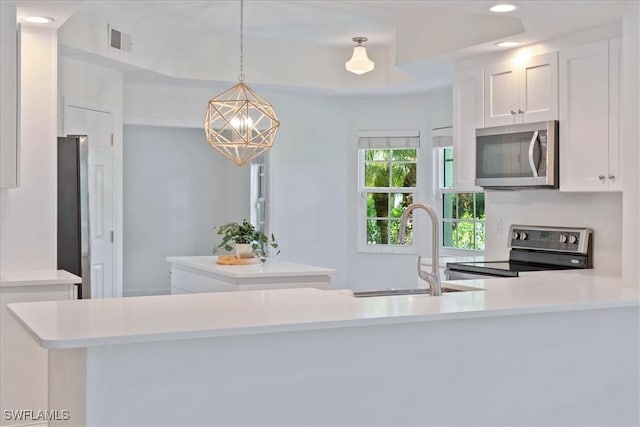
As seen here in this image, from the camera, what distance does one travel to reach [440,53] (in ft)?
16.6

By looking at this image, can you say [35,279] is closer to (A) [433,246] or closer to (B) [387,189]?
(A) [433,246]

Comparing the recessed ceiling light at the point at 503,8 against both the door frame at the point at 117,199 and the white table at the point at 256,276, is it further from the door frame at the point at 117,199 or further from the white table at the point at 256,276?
the door frame at the point at 117,199

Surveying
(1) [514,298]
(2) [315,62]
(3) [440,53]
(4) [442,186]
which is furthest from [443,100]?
(1) [514,298]

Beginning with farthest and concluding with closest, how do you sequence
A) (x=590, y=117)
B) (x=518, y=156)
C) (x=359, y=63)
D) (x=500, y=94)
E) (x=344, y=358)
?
(x=359, y=63) → (x=500, y=94) → (x=518, y=156) → (x=590, y=117) → (x=344, y=358)

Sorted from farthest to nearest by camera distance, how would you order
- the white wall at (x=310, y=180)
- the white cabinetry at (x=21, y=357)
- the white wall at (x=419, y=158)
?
the white wall at (x=310, y=180) → the white wall at (x=419, y=158) → the white cabinetry at (x=21, y=357)

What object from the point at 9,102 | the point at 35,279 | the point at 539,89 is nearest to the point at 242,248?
the point at 35,279

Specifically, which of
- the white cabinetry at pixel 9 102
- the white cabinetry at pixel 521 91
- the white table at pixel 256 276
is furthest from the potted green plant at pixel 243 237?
the white cabinetry at pixel 521 91

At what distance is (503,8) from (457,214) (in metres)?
3.37

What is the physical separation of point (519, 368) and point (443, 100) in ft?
15.2

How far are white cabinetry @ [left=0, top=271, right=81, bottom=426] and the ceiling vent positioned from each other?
2.42 metres

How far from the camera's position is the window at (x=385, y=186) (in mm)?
7492

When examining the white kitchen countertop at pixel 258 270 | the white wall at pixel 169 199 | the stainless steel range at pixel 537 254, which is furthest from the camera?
the white wall at pixel 169 199

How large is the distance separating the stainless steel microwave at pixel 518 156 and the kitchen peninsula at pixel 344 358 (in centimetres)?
133

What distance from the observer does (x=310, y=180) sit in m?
7.64
